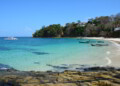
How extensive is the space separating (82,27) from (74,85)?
70066 mm

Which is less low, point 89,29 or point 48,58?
point 89,29

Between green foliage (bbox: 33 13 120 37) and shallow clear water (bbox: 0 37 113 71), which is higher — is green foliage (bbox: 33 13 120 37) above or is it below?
above

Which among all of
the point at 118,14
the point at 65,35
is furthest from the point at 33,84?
the point at 65,35

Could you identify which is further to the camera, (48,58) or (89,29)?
(89,29)

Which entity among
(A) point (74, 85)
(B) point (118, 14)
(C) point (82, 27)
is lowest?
(A) point (74, 85)

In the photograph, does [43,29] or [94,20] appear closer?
[94,20]

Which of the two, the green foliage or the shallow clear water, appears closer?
the shallow clear water

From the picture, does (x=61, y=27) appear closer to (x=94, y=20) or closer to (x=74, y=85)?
(x=94, y=20)

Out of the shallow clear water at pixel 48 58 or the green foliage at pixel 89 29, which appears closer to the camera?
the shallow clear water at pixel 48 58

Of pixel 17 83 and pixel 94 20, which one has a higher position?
pixel 94 20

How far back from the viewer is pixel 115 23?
198ft

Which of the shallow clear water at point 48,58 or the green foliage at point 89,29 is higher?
the green foliage at point 89,29

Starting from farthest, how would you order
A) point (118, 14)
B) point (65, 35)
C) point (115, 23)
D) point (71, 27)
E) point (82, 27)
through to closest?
point (65, 35)
point (71, 27)
point (82, 27)
point (118, 14)
point (115, 23)

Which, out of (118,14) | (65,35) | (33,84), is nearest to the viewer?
(33,84)
